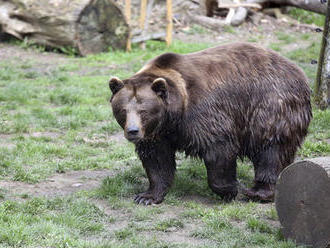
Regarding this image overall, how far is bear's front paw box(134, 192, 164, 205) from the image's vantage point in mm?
6758

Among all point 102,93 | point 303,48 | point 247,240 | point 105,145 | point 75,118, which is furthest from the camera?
point 303,48

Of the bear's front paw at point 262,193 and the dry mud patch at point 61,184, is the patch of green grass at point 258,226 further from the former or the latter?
the dry mud patch at point 61,184

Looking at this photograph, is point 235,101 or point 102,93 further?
point 102,93

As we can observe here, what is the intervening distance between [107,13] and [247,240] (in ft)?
30.5

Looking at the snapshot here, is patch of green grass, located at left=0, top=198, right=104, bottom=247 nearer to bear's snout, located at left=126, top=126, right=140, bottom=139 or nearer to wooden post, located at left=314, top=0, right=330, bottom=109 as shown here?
bear's snout, located at left=126, top=126, right=140, bottom=139

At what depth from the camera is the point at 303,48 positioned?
50.0ft

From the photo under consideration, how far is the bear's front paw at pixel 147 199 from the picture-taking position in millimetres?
6758

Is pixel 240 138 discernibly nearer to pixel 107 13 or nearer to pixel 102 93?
pixel 102 93

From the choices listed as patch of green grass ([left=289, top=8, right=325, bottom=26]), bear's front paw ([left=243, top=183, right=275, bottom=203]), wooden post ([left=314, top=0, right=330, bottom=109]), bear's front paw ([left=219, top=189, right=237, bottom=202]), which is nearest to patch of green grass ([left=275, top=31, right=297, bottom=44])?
patch of green grass ([left=289, top=8, right=325, bottom=26])

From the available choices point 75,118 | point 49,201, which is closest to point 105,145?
point 75,118

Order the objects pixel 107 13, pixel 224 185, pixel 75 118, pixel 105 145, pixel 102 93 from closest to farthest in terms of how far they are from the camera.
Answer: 1. pixel 224 185
2. pixel 105 145
3. pixel 75 118
4. pixel 102 93
5. pixel 107 13

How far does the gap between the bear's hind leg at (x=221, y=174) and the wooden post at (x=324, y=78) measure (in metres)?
3.64

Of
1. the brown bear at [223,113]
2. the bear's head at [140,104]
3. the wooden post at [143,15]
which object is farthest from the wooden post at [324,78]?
the wooden post at [143,15]

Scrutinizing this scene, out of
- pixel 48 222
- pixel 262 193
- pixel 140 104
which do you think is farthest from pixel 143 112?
pixel 262 193
